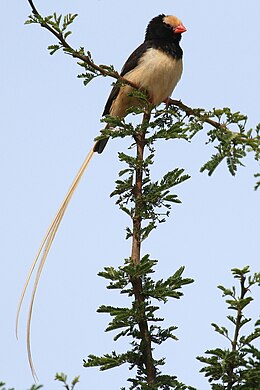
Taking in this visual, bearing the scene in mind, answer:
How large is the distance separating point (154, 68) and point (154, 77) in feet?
0.32

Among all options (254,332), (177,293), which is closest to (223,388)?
(254,332)

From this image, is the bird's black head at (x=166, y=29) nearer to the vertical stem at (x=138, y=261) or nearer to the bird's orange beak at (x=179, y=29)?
the bird's orange beak at (x=179, y=29)

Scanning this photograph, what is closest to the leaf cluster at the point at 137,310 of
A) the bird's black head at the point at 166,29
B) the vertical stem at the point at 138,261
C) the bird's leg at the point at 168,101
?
the vertical stem at the point at 138,261

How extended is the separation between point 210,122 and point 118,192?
0.63m

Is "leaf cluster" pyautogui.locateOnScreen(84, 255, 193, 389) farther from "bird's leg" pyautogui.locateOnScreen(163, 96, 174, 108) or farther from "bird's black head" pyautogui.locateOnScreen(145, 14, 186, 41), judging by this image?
"bird's black head" pyautogui.locateOnScreen(145, 14, 186, 41)

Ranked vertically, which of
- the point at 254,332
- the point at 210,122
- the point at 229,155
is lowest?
the point at 254,332

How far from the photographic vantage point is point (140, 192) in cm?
362

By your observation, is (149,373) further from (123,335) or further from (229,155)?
(229,155)

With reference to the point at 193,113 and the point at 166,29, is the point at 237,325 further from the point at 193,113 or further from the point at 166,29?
the point at 166,29

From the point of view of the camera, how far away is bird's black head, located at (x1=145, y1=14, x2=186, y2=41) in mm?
6363

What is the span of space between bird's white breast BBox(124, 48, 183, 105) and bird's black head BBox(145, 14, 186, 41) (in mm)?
303

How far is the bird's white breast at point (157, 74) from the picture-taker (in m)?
5.77

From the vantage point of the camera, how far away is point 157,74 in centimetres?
584

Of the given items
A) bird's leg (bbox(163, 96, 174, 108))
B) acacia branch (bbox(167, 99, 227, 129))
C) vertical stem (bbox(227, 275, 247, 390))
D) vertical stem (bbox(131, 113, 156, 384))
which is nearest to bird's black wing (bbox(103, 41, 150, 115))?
bird's leg (bbox(163, 96, 174, 108))
